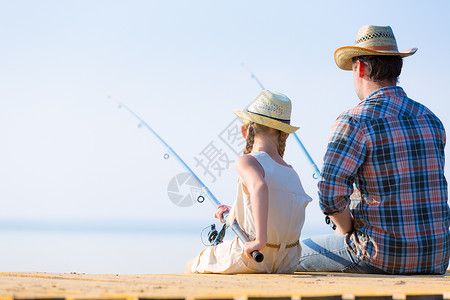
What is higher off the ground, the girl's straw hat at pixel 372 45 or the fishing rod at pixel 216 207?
the girl's straw hat at pixel 372 45

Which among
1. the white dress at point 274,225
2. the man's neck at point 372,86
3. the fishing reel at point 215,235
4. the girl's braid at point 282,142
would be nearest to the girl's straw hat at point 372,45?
the man's neck at point 372,86

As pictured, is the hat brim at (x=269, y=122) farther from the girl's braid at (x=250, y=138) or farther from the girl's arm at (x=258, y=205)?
the girl's arm at (x=258, y=205)

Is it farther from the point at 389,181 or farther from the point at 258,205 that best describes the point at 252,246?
the point at 389,181

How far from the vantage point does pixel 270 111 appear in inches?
122

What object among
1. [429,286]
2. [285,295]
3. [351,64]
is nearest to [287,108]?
[351,64]

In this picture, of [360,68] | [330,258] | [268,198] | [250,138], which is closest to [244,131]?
[250,138]

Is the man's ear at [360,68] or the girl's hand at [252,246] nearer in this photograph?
the girl's hand at [252,246]

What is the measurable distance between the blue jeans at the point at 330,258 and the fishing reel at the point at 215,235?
37 centimetres

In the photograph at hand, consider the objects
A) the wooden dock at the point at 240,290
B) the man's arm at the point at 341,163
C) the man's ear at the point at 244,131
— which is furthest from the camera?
the man's ear at the point at 244,131

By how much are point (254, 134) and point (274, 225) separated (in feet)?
1.32

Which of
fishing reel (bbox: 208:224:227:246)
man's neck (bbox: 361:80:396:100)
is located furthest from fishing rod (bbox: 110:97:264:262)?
man's neck (bbox: 361:80:396:100)

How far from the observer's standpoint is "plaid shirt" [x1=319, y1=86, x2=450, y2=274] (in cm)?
294

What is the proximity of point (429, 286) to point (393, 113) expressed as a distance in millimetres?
892

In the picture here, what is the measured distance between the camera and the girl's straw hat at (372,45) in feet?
10.2
